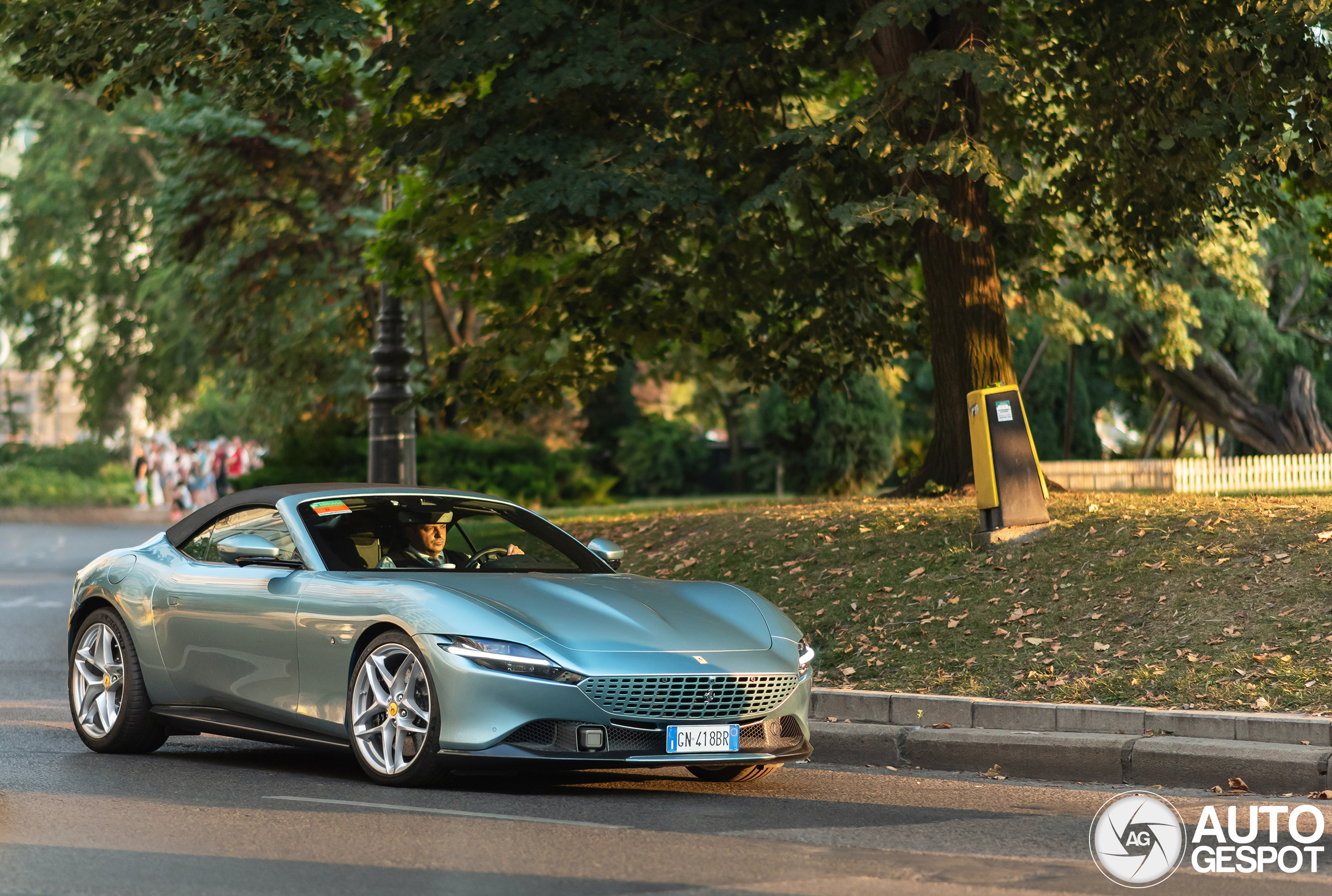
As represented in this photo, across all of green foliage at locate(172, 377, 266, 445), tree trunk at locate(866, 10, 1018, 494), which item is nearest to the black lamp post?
tree trunk at locate(866, 10, 1018, 494)

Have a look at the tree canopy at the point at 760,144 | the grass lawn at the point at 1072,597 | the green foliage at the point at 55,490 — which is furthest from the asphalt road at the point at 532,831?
the green foliage at the point at 55,490

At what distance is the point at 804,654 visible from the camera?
7.38 metres

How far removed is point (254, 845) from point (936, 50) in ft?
28.5

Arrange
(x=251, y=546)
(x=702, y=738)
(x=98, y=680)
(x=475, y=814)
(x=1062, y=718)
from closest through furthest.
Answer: (x=475, y=814) < (x=702, y=738) < (x=251, y=546) < (x=1062, y=718) < (x=98, y=680)

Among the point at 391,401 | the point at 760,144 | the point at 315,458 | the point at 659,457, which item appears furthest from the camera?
the point at 659,457

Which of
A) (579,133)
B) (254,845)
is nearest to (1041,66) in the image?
(579,133)

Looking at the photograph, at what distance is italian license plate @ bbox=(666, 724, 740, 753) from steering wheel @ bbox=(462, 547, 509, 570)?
152cm

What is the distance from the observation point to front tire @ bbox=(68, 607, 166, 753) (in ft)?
26.1

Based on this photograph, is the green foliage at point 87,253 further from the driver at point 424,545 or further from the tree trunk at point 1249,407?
the driver at point 424,545

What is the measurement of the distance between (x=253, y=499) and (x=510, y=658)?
7.48 ft

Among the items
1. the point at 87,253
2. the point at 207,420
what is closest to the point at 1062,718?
the point at 87,253

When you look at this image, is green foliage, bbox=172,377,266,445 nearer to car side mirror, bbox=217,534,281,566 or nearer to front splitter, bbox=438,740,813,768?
car side mirror, bbox=217,534,281,566

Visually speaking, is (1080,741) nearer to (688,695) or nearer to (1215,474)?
(688,695)

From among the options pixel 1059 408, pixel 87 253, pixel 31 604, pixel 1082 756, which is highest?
pixel 87 253
